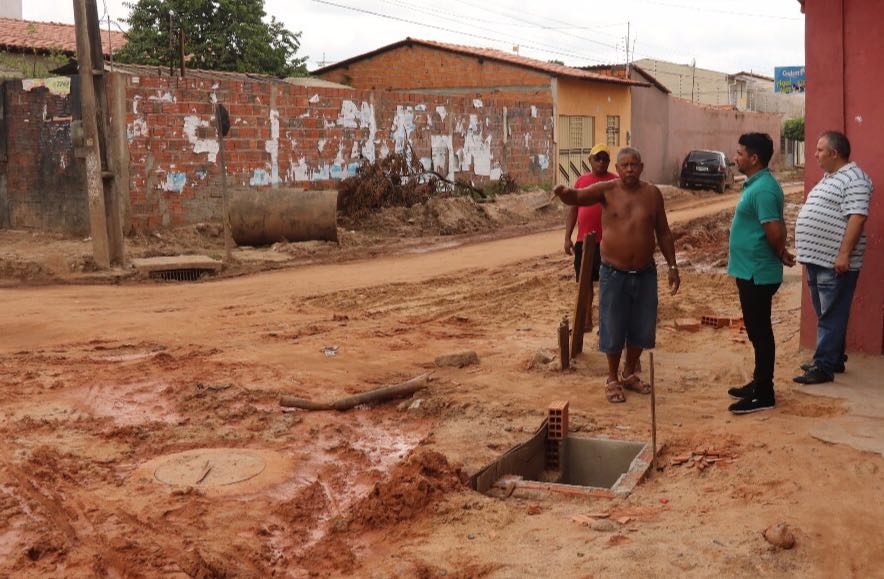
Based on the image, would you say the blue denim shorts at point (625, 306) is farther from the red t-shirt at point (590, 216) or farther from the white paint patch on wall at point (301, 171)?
the white paint patch on wall at point (301, 171)

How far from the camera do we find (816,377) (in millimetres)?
7094

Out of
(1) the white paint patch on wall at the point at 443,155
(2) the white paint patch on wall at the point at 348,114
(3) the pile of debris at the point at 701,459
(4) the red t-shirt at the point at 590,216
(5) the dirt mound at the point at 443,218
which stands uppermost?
(2) the white paint patch on wall at the point at 348,114

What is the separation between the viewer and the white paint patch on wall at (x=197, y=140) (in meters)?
16.8

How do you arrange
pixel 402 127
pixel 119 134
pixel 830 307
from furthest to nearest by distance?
pixel 402 127 → pixel 119 134 → pixel 830 307

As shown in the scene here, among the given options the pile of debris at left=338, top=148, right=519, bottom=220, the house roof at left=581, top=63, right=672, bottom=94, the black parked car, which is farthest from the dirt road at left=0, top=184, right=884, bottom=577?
the house roof at left=581, top=63, right=672, bottom=94

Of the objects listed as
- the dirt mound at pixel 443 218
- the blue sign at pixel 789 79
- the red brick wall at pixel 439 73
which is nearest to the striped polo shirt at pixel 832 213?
the dirt mound at pixel 443 218

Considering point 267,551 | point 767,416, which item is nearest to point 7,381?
point 267,551

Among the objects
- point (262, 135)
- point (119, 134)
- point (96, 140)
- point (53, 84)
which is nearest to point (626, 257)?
point (96, 140)

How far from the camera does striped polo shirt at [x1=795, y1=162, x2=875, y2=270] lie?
22.2 feet

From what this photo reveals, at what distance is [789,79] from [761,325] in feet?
69.3

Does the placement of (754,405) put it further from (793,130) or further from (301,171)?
(793,130)

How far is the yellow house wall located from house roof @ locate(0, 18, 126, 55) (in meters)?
12.7

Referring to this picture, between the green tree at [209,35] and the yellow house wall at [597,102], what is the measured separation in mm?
9239

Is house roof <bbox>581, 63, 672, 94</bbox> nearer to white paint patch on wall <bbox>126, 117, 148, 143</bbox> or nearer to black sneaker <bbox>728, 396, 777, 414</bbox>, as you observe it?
white paint patch on wall <bbox>126, 117, 148, 143</bbox>
